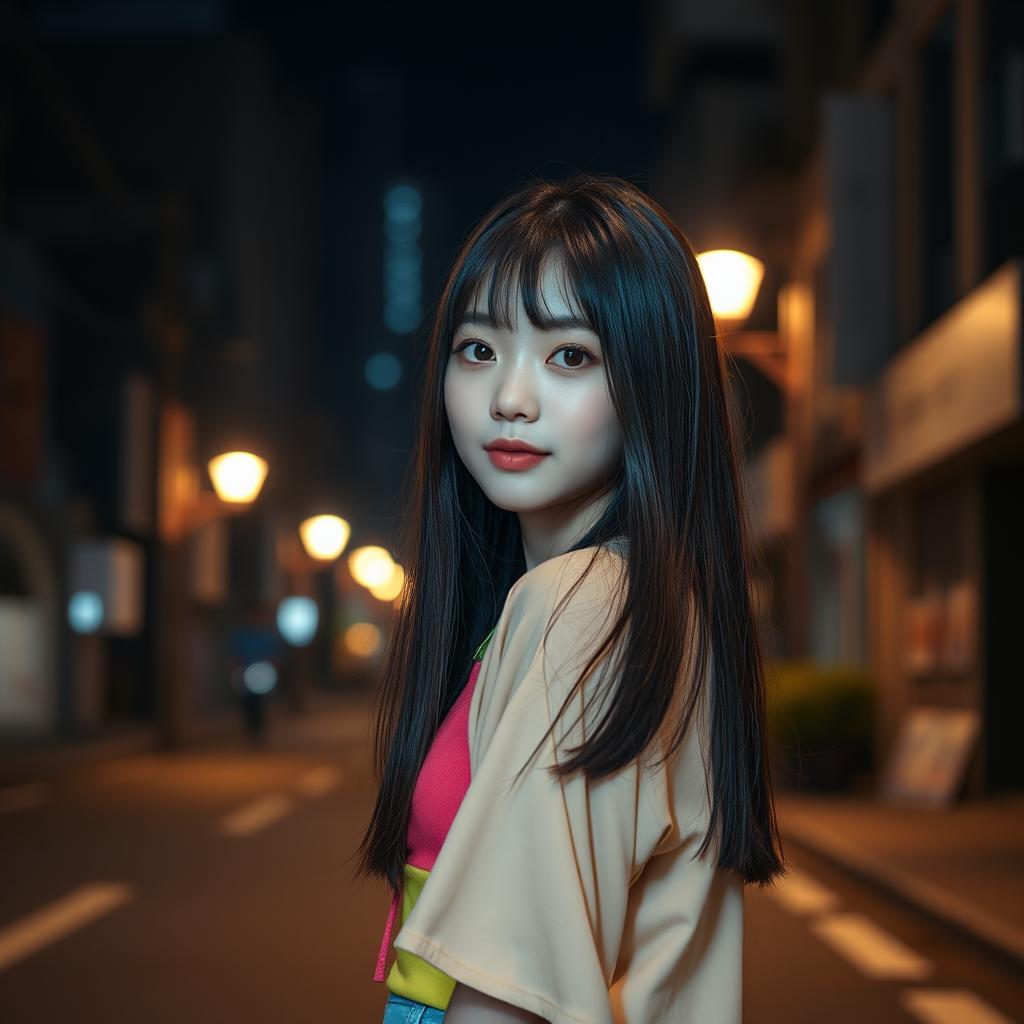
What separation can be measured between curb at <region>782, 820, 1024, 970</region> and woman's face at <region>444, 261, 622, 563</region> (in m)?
5.39

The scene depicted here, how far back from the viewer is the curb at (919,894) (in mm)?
6887

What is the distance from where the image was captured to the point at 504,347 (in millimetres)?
1822


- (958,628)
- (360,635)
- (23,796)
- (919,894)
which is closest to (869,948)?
(919,894)

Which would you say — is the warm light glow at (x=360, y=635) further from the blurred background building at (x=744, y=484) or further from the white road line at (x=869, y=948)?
the white road line at (x=869, y=948)

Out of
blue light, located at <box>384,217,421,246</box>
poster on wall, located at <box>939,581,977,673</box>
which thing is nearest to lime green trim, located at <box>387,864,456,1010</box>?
poster on wall, located at <box>939,581,977,673</box>

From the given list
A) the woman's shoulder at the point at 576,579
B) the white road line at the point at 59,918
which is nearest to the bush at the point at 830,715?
the white road line at the point at 59,918

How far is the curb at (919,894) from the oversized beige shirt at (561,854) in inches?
211

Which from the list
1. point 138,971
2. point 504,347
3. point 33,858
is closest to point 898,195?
point 33,858

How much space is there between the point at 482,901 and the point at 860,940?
6337 millimetres

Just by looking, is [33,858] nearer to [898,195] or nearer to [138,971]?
[138,971]

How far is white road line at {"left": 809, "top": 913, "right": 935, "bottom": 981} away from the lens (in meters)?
6.71

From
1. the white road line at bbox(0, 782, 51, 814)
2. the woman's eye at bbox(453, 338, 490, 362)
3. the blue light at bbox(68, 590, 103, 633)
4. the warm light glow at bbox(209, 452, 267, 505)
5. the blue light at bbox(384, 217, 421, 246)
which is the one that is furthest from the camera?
the blue light at bbox(384, 217, 421, 246)

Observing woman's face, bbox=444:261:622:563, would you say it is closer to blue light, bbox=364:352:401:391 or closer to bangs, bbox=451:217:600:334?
bangs, bbox=451:217:600:334

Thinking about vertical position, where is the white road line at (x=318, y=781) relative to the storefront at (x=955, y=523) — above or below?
below
